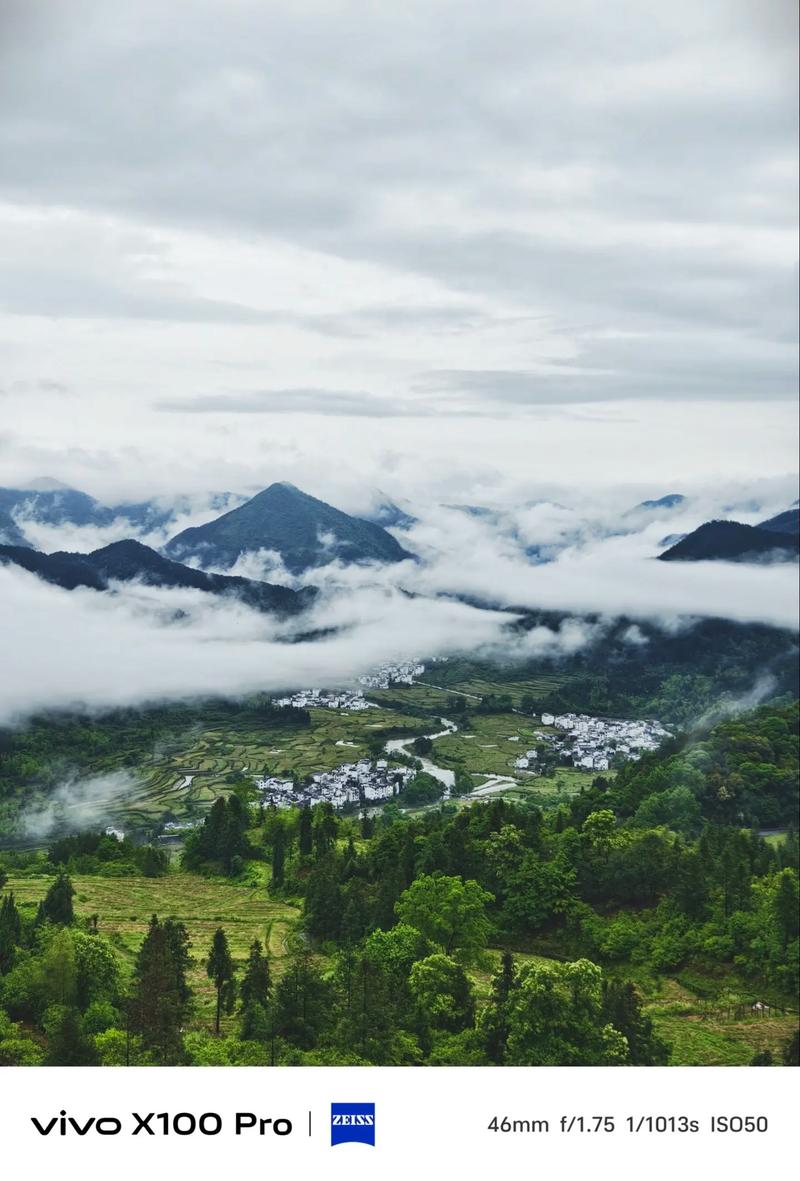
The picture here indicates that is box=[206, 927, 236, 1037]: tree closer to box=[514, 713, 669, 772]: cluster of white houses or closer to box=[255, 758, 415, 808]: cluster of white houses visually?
box=[255, 758, 415, 808]: cluster of white houses

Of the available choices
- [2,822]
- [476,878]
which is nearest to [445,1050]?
[476,878]

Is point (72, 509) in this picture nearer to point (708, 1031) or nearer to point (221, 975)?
point (221, 975)

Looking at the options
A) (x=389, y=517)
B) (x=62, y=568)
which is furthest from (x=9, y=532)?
(x=389, y=517)

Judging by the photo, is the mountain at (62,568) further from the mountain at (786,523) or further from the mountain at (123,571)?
the mountain at (786,523)

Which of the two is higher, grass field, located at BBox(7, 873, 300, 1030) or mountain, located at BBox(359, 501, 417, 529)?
mountain, located at BBox(359, 501, 417, 529)

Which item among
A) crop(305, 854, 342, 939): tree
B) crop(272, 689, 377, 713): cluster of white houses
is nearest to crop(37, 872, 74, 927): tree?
crop(305, 854, 342, 939): tree

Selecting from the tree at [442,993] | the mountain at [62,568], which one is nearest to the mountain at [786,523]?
the tree at [442,993]
